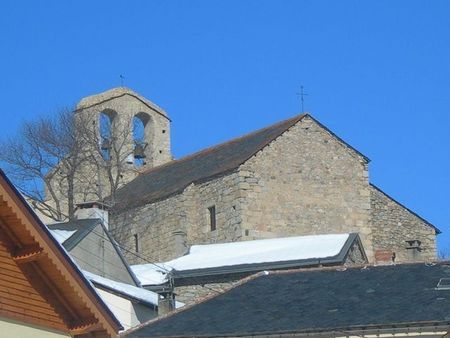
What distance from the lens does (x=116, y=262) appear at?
3428 centimetres

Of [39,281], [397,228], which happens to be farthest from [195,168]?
[39,281]

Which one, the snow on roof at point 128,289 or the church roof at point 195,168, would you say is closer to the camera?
the snow on roof at point 128,289

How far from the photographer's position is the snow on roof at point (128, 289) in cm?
3091

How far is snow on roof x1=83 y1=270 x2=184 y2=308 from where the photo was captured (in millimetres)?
30906

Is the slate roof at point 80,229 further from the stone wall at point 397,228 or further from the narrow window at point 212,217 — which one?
the stone wall at point 397,228

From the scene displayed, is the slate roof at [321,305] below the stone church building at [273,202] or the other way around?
below

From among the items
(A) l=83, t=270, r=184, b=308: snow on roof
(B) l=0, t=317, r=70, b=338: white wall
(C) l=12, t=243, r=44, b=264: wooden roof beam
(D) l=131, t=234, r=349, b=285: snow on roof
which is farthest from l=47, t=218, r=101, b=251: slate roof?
(C) l=12, t=243, r=44, b=264: wooden roof beam

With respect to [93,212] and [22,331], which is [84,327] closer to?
[22,331]

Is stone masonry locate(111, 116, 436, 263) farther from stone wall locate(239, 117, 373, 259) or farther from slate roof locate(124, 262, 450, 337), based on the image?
slate roof locate(124, 262, 450, 337)

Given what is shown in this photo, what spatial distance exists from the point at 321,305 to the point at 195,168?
98.7ft

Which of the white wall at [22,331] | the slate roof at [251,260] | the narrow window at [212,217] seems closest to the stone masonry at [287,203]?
the narrow window at [212,217]

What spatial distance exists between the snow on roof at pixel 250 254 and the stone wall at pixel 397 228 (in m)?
12.2

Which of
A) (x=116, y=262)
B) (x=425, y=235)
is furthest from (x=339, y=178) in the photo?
(x=116, y=262)

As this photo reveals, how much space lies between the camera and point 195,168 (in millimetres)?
54781
